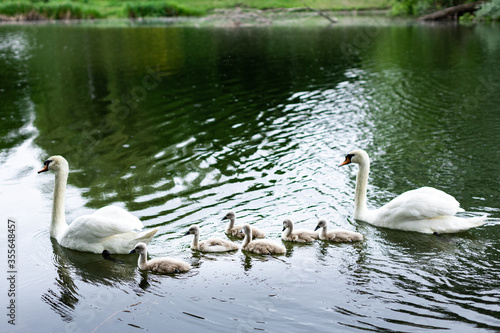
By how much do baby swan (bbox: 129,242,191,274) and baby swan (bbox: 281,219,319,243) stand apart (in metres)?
1.62

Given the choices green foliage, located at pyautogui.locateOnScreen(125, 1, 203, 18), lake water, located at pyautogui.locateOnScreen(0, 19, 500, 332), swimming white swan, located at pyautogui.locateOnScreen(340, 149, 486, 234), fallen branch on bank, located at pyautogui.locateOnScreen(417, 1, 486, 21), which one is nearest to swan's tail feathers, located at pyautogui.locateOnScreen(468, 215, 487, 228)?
swimming white swan, located at pyautogui.locateOnScreen(340, 149, 486, 234)

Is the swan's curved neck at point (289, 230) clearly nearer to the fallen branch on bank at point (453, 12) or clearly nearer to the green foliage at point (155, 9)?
the fallen branch on bank at point (453, 12)

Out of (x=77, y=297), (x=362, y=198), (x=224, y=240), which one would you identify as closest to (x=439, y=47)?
(x=362, y=198)

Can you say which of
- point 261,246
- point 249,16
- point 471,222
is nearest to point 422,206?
point 471,222

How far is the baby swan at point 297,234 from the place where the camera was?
26.9ft

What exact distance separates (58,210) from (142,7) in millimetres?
60394

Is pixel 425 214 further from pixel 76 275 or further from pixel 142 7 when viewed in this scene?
pixel 142 7

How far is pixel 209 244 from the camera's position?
795 cm

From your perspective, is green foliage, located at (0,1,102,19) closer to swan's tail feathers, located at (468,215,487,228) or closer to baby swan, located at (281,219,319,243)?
baby swan, located at (281,219,319,243)

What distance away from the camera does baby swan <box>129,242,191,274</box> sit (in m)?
7.34

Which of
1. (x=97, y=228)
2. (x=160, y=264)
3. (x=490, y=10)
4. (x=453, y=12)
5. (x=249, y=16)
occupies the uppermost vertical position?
(x=249, y=16)

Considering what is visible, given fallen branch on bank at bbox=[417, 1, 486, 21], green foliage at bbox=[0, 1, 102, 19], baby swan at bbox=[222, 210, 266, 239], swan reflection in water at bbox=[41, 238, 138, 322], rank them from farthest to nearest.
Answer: green foliage at bbox=[0, 1, 102, 19] < fallen branch on bank at bbox=[417, 1, 486, 21] < baby swan at bbox=[222, 210, 266, 239] < swan reflection in water at bbox=[41, 238, 138, 322]

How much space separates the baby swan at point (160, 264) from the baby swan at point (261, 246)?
97 cm

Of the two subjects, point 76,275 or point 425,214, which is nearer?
point 76,275
